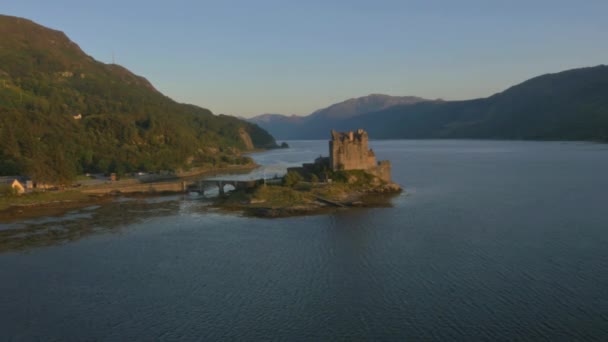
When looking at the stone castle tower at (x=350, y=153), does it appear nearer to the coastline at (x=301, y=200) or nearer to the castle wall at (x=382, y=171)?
the castle wall at (x=382, y=171)

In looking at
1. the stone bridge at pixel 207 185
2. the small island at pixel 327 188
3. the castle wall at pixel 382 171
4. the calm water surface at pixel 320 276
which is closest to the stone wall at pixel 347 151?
the small island at pixel 327 188

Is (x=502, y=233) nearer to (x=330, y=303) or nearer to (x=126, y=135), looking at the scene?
(x=330, y=303)

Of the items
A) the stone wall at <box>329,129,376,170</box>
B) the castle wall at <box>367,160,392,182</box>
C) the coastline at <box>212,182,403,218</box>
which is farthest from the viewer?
the castle wall at <box>367,160,392,182</box>

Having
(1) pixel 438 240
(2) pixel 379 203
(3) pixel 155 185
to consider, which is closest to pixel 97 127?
(3) pixel 155 185

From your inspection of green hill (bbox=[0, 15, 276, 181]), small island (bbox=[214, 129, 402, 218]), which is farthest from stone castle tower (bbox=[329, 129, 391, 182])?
green hill (bbox=[0, 15, 276, 181])

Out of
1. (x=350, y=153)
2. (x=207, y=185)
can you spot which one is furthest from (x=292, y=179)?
(x=207, y=185)

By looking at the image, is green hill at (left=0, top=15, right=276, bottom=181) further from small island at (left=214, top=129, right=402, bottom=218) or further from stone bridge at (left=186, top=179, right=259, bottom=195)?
small island at (left=214, top=129, right=402, bottom=218)
